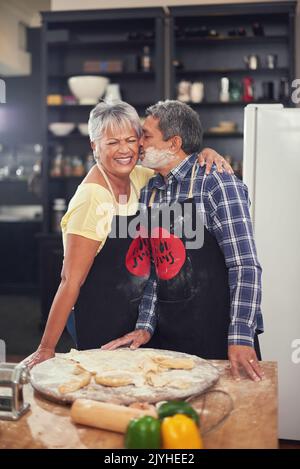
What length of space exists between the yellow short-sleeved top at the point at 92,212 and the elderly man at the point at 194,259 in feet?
0.47

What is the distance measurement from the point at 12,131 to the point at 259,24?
3.42m

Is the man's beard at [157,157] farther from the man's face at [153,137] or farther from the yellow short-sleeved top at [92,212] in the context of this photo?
the yellow short-sleeved top at [92,212]

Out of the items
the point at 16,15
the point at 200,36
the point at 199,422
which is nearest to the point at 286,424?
the point at 199,422

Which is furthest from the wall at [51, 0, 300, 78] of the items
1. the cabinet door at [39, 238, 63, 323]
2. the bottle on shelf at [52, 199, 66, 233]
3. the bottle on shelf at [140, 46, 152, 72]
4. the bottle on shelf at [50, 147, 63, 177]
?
the cabinet door at [39, 238, 63, 323]

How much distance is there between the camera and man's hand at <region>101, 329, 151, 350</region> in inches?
68.6

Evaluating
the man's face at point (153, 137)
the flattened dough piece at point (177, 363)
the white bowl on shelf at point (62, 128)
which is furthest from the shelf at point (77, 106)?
the flattened dough piece at point (177, 363)

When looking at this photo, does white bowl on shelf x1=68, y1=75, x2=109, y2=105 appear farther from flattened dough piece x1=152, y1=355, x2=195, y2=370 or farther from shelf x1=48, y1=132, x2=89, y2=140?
flattened dough piece x1=152, y1=355, x2=195, y2=370

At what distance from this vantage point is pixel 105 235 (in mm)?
2020

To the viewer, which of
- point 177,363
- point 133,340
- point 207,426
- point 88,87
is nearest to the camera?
point 207,426

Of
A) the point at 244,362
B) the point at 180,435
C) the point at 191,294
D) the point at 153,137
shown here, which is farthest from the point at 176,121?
the point at 180,435

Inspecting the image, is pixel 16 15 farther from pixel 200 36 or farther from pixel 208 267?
pixel 208 267

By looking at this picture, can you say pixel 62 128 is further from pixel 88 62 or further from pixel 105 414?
pixel 105 414

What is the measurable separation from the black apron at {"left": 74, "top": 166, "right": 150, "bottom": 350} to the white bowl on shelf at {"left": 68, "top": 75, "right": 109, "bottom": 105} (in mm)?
3171

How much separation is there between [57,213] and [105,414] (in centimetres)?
425
